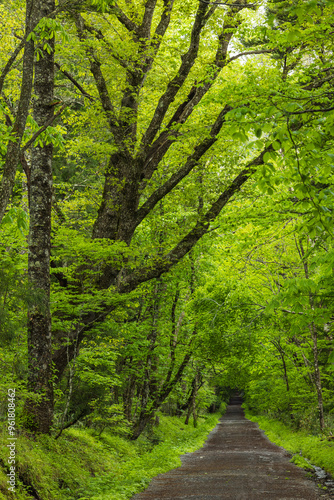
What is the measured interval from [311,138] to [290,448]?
1479 cm

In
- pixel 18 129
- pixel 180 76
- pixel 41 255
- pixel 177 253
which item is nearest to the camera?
pixel 18 129

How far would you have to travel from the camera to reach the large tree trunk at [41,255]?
291 inches

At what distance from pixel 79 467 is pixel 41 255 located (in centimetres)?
422

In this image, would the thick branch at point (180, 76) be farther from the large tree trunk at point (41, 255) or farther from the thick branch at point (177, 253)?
the large tree trunk at point (41, 255)

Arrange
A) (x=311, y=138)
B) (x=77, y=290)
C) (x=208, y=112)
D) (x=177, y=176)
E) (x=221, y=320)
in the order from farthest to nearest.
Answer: (x=221, y=320), (x=208, y=112), (x=177, y=176), (x=77, y=290), (x=311, y=138)

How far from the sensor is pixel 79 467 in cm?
818

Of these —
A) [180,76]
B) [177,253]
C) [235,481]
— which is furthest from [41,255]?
[235,481]

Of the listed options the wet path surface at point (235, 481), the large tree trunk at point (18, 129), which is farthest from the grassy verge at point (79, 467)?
the large tree trunk at point (18, 129)

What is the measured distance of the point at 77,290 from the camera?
916 cm

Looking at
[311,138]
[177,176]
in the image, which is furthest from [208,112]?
[311,138]

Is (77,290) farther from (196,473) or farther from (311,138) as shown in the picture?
(311,138)

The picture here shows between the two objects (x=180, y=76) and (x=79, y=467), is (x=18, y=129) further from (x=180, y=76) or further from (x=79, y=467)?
(x=79, y=467)

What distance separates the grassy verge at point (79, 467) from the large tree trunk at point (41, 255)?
1.81 ft

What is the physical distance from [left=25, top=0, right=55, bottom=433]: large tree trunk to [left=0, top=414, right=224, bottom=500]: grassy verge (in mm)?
551
